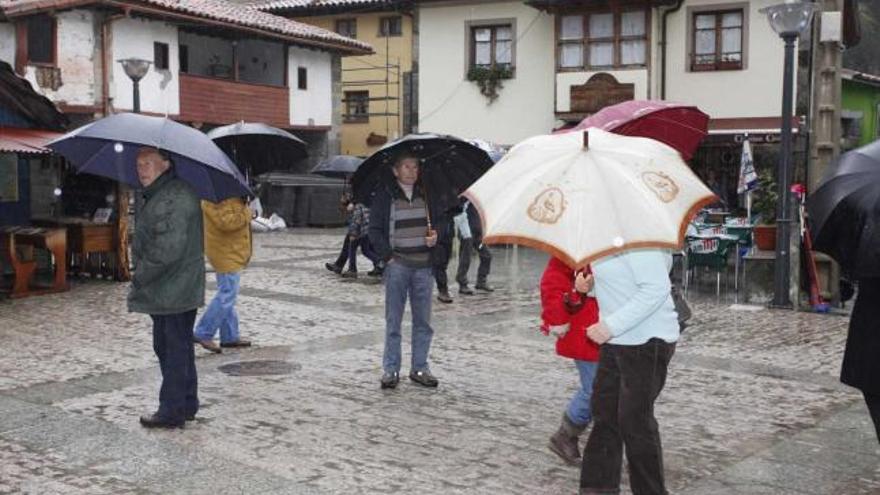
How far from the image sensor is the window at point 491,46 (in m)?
27.1

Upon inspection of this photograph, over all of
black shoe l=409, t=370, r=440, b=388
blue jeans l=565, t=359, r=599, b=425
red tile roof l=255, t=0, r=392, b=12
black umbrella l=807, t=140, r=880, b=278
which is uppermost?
red tile roof l=255, t=0, r=392, b=12

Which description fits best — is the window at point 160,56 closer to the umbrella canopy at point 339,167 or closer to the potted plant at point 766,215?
the umbrella canopy at point 339,167

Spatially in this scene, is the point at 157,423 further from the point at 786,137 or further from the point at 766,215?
the point at 766,215

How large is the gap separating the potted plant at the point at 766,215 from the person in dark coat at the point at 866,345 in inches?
331

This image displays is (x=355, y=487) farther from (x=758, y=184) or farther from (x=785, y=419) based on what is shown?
(x=758, y=184)

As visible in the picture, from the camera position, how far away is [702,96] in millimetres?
24469

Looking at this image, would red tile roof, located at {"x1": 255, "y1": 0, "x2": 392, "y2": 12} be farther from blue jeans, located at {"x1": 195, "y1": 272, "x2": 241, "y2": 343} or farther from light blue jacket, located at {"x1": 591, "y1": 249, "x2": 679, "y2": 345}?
light blue jacket, located at {"x1": 591, "y1": 249, "x2": 679, "y2": 345}

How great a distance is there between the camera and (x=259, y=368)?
315 inches

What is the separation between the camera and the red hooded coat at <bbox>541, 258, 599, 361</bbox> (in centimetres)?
492

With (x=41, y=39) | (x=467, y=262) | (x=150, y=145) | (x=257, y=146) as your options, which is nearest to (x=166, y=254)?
(x=150, y=145)

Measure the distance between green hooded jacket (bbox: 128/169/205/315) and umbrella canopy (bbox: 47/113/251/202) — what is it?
0.25 metres

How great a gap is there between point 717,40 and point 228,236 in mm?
18891

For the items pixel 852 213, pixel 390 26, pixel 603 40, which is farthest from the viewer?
pixel 390 26

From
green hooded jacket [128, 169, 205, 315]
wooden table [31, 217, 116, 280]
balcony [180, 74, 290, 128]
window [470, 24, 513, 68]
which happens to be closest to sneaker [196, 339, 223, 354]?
green hooded jacket [128, 169, 205, 315]
